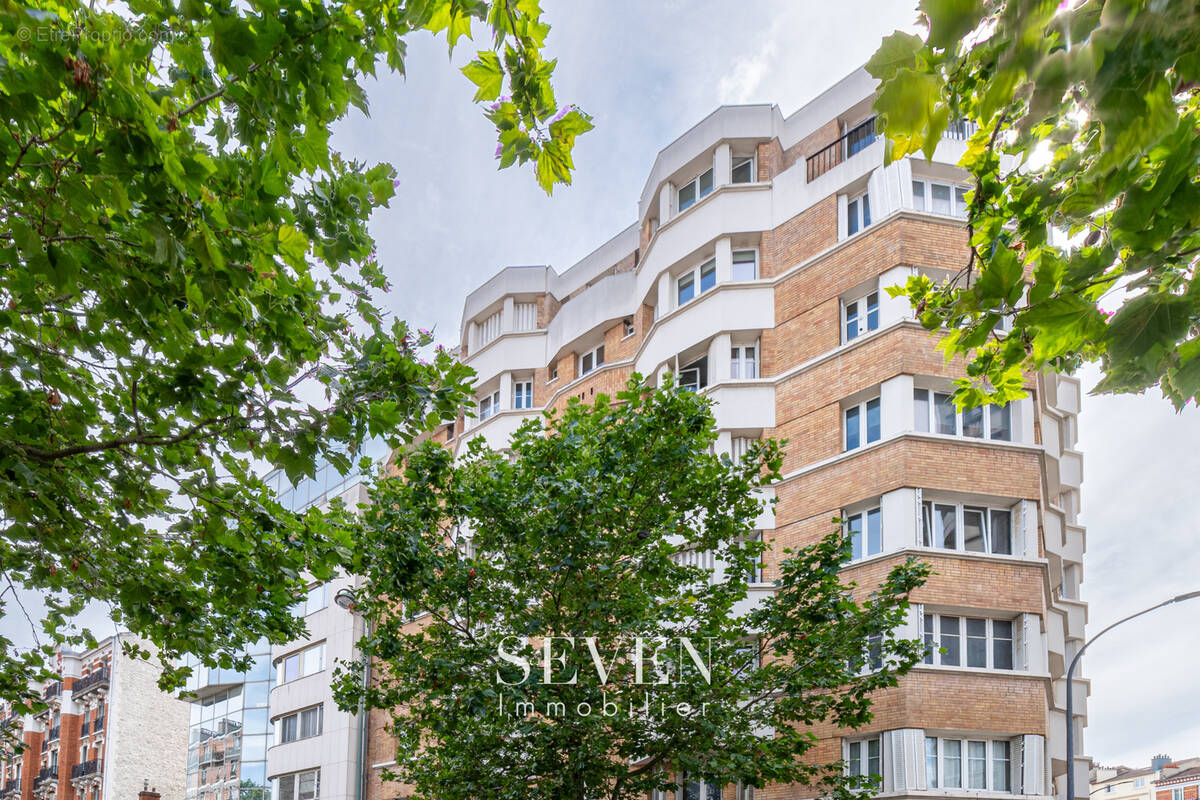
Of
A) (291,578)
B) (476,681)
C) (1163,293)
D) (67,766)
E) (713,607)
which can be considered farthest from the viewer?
(67,766)

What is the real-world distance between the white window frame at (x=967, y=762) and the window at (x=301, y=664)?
73.5 feet

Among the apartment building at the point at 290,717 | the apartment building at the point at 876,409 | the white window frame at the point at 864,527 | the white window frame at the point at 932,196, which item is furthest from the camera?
the apartment building at the point at 290,717

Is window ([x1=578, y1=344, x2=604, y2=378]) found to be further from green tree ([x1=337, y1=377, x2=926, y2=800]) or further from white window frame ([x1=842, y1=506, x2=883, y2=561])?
green tree ([x1=337, y1=377, x2=926, y2=800])

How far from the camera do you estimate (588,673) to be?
49.3ft

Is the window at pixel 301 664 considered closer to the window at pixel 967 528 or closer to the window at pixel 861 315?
the window at pixel 861 315

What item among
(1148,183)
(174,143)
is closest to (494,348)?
(174,143)

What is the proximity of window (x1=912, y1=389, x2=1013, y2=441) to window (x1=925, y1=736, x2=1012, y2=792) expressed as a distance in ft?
18.3

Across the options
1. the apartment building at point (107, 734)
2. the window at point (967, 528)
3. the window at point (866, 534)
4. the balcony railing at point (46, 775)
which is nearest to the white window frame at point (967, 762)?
the window at point (967, 528)

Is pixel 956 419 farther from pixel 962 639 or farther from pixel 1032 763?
pixel 1032 763

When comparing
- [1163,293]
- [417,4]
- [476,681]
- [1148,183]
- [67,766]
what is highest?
[417,4]

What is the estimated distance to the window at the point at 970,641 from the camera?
18.6 meters

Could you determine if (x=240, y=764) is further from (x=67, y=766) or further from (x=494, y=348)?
(x=67, y=766)

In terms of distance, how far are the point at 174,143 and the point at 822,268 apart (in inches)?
722

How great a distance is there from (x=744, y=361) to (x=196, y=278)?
18.5 m
